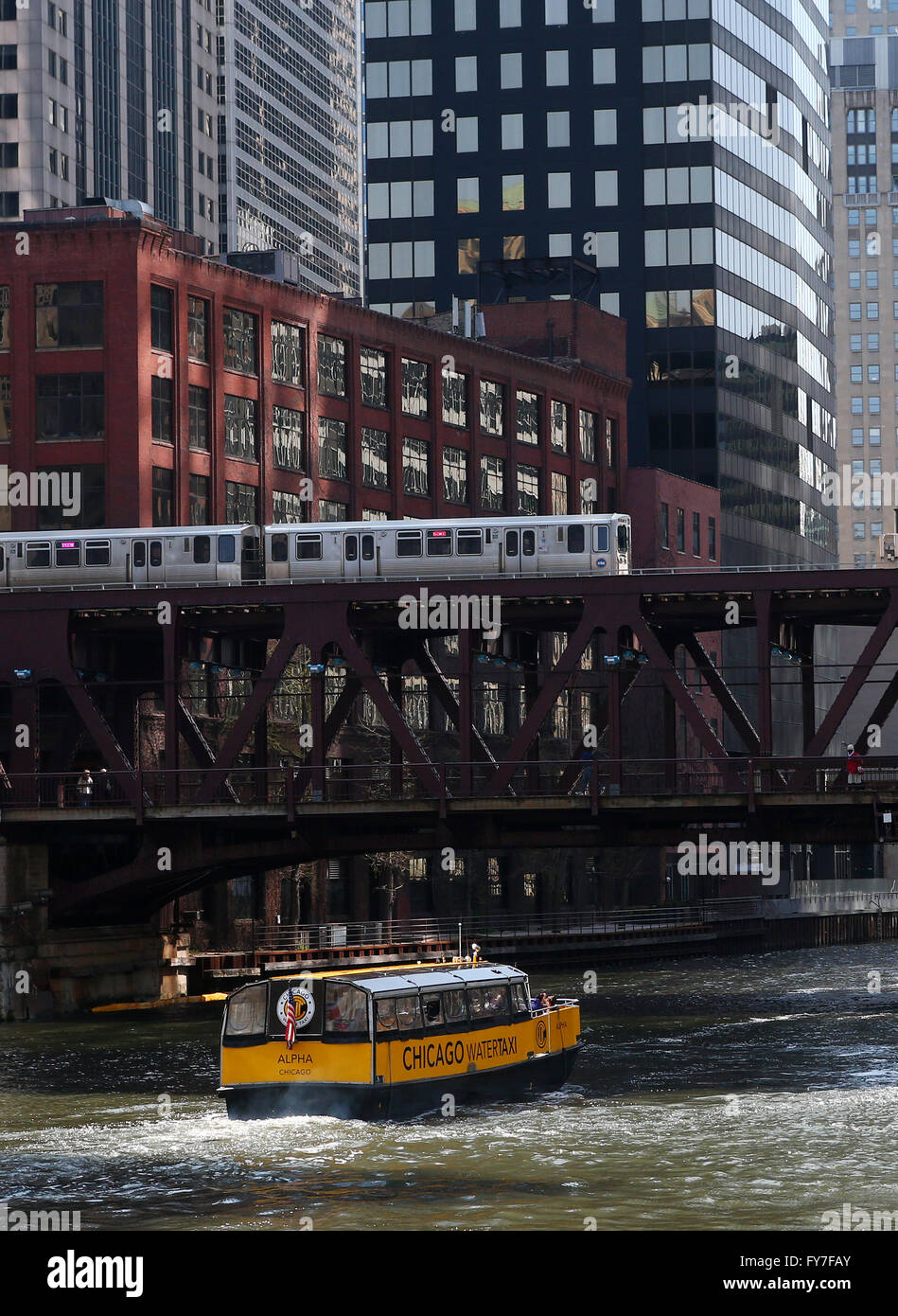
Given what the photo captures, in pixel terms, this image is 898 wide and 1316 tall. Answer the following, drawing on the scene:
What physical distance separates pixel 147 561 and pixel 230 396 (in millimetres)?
23558

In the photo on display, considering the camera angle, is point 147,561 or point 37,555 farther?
point 37,555

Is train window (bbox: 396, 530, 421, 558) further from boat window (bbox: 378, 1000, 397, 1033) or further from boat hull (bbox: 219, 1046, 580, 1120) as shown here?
boat window (bbox: 378, 1000, 397, 1033)

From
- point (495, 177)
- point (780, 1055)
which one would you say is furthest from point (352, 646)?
point (495, 177)

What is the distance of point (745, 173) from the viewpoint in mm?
165750

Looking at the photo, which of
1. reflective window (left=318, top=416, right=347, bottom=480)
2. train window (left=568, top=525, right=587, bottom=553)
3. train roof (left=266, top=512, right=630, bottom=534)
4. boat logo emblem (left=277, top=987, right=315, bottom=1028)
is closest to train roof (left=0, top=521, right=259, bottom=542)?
train roof (left=266, top=512, right=630, bottom=534)

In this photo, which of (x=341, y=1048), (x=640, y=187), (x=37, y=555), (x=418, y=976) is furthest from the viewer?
(x=640, y=187)

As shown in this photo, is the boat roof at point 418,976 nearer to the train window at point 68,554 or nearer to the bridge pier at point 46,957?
the bridge pier at point 46,957

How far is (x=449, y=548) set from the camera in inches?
3477

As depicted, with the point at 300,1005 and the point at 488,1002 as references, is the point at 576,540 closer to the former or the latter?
the point at 488,1002

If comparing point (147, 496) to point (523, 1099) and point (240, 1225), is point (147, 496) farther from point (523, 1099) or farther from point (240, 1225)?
point (240, 1225)

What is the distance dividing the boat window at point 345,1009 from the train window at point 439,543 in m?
40.9

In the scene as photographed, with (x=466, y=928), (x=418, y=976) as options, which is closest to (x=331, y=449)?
(x=466, y=928)

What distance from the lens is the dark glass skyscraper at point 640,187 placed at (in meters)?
160
